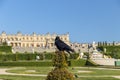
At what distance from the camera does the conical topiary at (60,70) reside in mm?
14469

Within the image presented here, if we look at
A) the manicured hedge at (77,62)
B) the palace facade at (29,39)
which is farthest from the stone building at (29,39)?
the manicured hedge at (77,62)

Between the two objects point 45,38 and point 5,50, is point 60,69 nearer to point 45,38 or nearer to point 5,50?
A: point 5,50

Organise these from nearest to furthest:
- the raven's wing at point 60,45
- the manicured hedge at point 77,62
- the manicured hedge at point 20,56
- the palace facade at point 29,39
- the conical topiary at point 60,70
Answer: the conical topiary at point 60,70, the raven's wing at point 60,45, the manicured hedge at point 77,62, the manicured hedge at point 20,56, the palace facade at point 29,39

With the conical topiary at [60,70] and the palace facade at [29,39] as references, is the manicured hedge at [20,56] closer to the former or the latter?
the conical topiary at [60,70]

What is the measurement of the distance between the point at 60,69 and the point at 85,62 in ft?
99.1

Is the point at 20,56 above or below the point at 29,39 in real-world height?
below

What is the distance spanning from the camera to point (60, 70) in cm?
1468

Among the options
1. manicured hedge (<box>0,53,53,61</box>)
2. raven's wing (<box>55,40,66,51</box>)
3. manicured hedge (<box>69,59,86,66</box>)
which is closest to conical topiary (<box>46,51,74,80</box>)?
raven's wing (<box>55,40,66,51</box>)

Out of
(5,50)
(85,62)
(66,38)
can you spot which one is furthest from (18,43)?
(85,62)

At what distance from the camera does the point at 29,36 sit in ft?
399

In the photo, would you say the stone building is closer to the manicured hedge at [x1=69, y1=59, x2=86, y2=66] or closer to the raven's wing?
the manicured hedge at [x1=69, y1=59, x2=86, y2=66]

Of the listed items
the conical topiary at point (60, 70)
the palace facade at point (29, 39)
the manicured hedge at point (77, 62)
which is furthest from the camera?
the palace facade at point (29, 39)

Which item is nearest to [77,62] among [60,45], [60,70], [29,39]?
[60,45]

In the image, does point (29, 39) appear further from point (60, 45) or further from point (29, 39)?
point (60, 45)
